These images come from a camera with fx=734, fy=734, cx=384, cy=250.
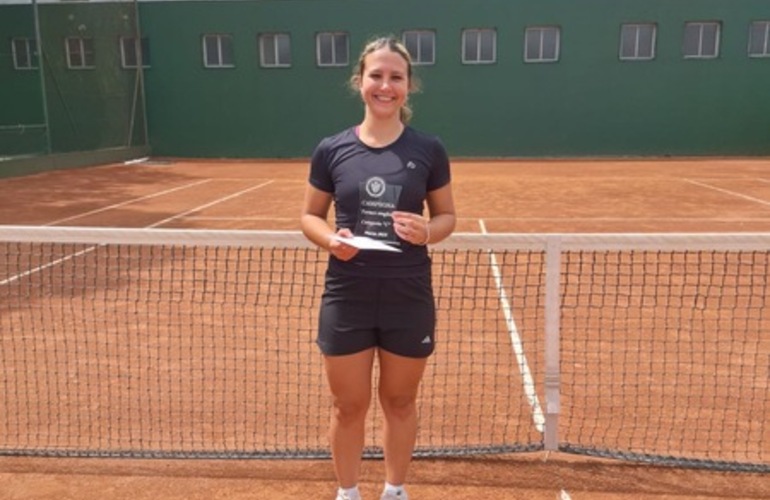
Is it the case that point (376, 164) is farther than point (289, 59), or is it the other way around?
point (289, 59)

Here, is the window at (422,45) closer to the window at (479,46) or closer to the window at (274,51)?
the window at (479,46)

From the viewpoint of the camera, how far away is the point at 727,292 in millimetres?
8305

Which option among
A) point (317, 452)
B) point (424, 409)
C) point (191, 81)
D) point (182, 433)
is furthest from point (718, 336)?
point (191, 81)

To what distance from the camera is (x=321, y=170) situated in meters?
2.99

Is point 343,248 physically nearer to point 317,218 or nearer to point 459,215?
point 317,218

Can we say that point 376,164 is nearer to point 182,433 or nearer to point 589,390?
point 182,433

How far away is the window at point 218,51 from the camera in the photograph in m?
29.4

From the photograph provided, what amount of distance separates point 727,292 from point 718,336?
214 centimetres

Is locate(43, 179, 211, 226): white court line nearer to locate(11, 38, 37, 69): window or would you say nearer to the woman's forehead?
the woman's forehead

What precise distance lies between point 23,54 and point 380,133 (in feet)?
103

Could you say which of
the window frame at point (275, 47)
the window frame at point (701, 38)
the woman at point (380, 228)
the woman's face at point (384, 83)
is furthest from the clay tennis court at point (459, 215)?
the window frame at point (275, 47)

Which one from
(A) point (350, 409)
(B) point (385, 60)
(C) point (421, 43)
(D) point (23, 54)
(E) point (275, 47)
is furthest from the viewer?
(D) point (23, 54)

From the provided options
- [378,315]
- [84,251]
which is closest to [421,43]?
[84,251]

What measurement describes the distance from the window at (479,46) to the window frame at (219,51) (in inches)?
366
